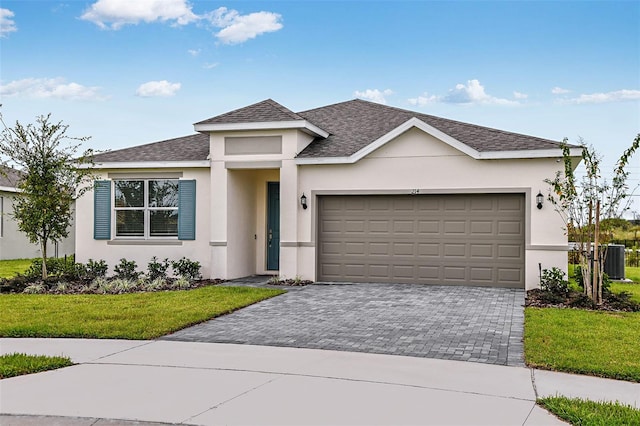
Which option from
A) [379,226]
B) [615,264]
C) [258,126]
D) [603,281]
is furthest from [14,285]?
[615,264]

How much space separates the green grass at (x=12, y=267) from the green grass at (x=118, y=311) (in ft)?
18.0

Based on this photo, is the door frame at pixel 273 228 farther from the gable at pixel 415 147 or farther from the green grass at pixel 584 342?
the green grass at pixel 584 342

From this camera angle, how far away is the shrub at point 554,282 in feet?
44.5

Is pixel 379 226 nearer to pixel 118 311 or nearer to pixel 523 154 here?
pixel 523 154

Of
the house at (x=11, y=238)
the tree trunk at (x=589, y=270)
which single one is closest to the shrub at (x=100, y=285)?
the house at (x=11, y=238)

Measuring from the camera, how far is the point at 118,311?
1149cm

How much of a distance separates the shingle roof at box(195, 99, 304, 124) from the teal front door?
7.56ft

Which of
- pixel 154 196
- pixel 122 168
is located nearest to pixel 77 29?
pixel 122 168

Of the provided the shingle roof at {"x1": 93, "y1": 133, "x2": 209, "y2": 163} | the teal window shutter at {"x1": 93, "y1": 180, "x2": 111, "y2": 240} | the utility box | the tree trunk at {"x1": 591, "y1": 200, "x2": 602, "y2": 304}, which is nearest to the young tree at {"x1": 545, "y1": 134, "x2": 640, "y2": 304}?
the tree trunk at {"x1": 591, "y1": 200, "x2": 602, "y2": 304}

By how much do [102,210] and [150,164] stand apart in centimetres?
198

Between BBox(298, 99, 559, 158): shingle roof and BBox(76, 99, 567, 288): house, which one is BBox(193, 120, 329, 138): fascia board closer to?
BBox(76, 99, 567, 288): house

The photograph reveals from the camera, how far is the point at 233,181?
1656 centimetres

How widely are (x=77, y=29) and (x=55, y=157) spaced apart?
4.36 m

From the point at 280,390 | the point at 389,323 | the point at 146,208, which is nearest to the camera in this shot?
the point at 280,390
